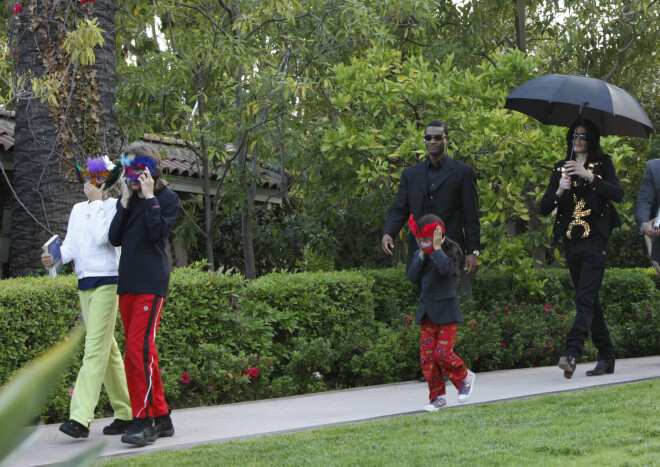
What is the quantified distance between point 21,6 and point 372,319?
197 inches

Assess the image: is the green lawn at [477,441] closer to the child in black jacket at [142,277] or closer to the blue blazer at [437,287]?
the child in black jacket at [142,277]

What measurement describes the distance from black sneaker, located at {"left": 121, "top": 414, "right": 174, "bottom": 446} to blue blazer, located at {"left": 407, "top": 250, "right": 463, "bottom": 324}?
2.12 meters

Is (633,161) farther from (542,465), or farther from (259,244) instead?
(542,465)

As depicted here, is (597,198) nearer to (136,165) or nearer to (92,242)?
(136,165)

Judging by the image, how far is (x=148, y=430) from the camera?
18.8ft

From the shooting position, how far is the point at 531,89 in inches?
325

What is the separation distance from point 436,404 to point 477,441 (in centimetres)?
148

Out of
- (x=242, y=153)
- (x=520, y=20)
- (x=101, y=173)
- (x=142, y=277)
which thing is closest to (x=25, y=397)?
(x=142, y=277)

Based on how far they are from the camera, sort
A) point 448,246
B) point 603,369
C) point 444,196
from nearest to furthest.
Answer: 1. point 448,246
2. point 444,196
3. point 603,369

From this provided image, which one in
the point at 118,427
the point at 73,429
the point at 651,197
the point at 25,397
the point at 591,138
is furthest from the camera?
the point at 651,197

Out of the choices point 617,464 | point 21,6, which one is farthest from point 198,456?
point 21,6

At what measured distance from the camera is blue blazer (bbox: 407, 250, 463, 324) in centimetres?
660

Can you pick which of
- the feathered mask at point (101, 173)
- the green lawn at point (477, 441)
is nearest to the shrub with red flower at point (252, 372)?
the green lawn at point (477, 441)

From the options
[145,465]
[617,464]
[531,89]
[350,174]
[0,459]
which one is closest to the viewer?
[0,459]
